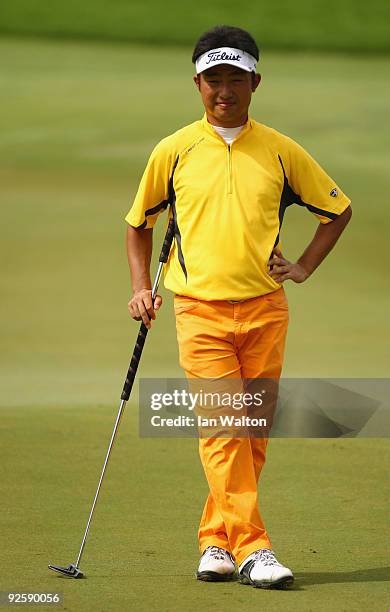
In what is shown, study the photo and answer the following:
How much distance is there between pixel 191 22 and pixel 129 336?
4.63 metres

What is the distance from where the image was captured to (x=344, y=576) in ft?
16.7

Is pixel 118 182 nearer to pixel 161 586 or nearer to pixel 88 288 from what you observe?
pixel 88 288

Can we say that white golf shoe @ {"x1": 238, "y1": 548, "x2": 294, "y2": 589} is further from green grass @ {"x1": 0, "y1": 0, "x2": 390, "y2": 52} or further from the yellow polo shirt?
green grass @ {"x1": 0, "y1": 0, "x2": 390, "y2": 52}

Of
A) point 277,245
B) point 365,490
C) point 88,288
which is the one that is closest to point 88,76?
point 88,288

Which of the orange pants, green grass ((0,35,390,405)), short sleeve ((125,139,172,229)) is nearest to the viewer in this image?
the orange pants

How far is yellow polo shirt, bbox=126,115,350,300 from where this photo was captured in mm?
5023

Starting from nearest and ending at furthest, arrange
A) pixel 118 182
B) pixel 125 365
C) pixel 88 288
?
pixel 125 365
pixel 88 288
pixel 118 182

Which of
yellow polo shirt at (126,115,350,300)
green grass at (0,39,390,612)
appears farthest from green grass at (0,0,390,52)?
yellow polo shirt at (126,115,350,300)

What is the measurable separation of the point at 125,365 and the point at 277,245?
3.86 m

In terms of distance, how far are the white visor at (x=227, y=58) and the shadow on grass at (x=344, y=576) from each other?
1592 mm

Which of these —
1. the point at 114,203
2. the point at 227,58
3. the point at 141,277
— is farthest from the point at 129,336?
the point at 227,58

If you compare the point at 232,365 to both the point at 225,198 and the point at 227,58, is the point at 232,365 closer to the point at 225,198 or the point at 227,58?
the point at 225,198

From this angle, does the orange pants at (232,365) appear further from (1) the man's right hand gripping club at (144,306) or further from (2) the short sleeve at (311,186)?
(2) the short sleeve at (311,186)

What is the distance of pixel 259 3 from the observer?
1316 centimetres
